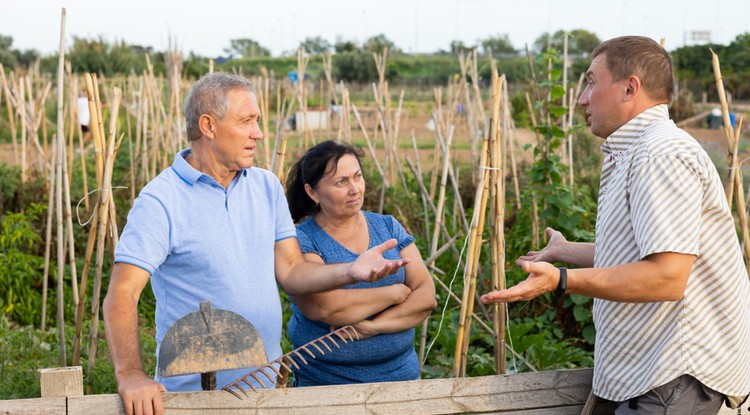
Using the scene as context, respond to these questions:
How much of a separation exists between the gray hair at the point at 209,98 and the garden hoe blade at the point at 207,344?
0.58m

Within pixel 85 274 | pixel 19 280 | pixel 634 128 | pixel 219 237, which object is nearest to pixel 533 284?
pixel 634 128

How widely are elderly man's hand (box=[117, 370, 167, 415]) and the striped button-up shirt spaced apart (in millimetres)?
955

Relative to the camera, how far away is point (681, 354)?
66.0 inches

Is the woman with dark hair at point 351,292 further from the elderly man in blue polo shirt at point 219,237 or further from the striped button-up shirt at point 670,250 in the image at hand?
the striped button-up shirt at point 670,250

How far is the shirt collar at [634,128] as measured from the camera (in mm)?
1744

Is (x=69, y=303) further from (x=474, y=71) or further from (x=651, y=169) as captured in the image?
(x=651, y=169)

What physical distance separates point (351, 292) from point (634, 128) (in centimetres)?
95

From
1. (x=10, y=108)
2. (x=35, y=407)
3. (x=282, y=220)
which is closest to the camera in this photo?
(x=35, y=407)

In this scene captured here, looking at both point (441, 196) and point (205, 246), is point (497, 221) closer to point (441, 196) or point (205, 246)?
point (441, 196)

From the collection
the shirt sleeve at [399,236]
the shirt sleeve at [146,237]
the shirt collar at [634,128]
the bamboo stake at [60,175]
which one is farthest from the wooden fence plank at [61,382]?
the bamboo stake at [60,175]

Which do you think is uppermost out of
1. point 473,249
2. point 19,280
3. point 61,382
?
point 473,249

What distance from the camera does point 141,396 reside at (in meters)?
1.68

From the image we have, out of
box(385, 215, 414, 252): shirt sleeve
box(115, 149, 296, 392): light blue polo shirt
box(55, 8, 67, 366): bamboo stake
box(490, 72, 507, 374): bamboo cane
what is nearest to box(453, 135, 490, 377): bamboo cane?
box(490, 72, 507, 374): bamboo cane

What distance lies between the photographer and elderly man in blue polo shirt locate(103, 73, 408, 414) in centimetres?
193
